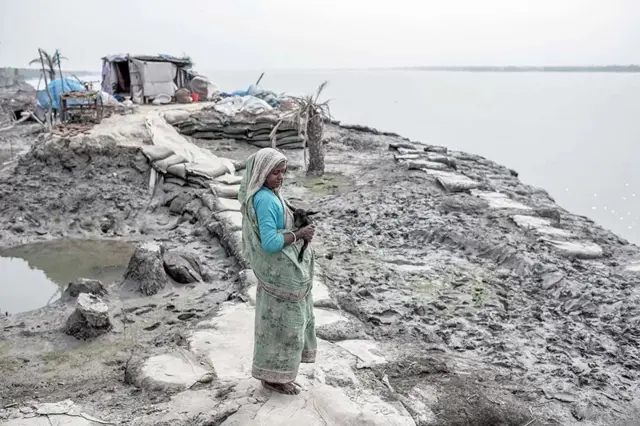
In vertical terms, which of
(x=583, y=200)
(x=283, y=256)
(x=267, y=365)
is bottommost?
(x=583, y=200)

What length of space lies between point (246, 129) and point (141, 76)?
16.8ft

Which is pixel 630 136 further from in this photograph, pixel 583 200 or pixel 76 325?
pixel 76 325

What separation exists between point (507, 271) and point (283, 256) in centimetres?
359

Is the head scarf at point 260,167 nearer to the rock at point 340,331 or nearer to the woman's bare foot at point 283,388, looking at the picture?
the woman's bare foot at point 283,388

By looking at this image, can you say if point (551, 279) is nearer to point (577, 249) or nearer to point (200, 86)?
point (577, 249)

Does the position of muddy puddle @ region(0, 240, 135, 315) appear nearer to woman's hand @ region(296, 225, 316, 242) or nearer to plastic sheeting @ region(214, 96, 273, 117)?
woman's hand @ region(296, 225, 316, 242)

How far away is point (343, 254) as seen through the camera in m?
6.16

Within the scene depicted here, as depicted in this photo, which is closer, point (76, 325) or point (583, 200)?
point (76, 325)

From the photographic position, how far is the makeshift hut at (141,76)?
623 inches

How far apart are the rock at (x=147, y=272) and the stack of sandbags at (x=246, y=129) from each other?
7.24 m

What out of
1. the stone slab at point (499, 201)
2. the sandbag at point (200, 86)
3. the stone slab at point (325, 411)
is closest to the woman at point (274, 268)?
the stone slab at point (325, 411)

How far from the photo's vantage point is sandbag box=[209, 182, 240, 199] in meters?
7.82

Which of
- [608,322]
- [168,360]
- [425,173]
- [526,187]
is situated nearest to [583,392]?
[608,322]

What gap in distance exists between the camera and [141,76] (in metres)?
15.8
